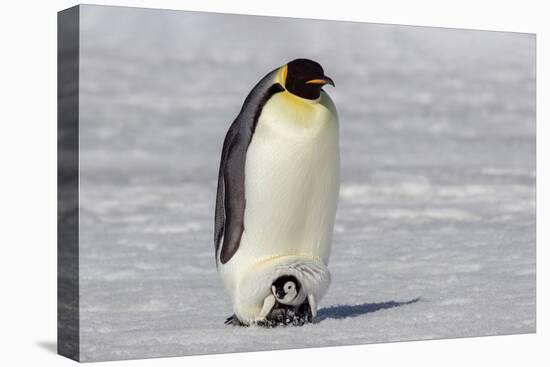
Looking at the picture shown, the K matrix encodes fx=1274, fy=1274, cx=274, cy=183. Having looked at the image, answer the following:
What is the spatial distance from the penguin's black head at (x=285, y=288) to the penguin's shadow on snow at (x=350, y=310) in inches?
10.5

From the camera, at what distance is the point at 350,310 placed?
7047 mm

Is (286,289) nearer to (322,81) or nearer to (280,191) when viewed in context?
(280,191)

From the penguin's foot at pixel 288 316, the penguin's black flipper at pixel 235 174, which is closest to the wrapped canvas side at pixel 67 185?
the penguin's black flipper at pixel 235 174

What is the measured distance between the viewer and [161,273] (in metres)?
6.54

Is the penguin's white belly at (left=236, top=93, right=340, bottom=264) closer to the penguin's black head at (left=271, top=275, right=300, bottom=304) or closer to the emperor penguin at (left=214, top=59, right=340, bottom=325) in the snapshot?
the emperor penguin at (left=214, top=59, right=340, bottom=325)

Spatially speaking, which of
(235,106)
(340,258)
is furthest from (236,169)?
(340,258)

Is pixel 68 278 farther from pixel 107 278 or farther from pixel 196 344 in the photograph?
pixel 196 344

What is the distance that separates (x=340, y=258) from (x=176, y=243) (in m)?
1.00

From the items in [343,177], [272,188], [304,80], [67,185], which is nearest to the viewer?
[67,185]

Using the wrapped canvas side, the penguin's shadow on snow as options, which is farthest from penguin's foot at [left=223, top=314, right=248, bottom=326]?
the wrapped canvas side

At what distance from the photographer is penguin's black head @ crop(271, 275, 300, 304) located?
21.9ft

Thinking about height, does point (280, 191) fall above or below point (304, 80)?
below

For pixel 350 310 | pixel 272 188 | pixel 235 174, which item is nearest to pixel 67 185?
pixel 235 174

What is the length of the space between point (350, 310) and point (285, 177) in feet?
3.02
